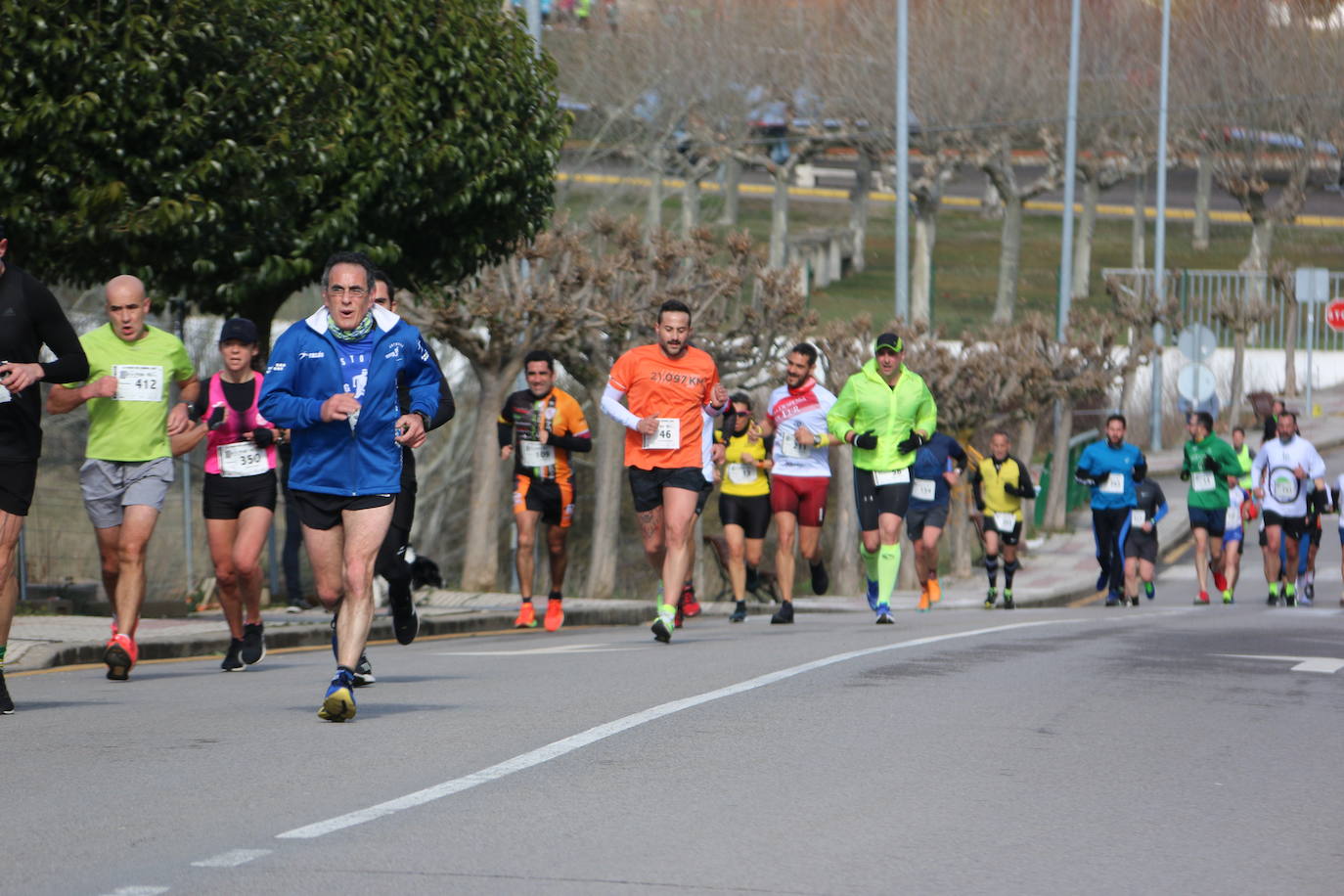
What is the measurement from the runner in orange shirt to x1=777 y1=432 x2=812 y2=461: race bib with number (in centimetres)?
329

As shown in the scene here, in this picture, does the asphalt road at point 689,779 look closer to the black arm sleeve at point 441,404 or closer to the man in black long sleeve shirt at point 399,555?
the man in black long sleeve shirt at point 399,555

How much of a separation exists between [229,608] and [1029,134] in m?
48.1

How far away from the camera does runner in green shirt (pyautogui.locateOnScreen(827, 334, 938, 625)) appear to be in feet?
54.6

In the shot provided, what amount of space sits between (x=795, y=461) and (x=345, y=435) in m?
8.89

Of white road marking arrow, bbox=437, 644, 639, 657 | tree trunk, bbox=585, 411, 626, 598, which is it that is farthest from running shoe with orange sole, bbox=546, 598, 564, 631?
tree trunk, bbox=585, 411, 626, 598

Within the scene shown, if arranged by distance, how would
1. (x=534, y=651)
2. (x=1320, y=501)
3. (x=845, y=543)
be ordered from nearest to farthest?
(x=534, y=651) → (x=1320, y=501) → (x=845, y=543)

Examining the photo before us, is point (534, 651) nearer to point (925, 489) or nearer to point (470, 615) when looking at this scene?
point (470, 615)

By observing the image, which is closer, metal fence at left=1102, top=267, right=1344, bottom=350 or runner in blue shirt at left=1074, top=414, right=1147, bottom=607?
runner in blue shirt at left=1074, top=414, right=1147, bottom=607

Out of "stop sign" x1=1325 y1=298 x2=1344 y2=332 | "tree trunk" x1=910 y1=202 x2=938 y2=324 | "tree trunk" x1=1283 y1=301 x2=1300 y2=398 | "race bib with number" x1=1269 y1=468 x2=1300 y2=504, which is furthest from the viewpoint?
"tree trunk" x1=910 y1=202 x2=938 y2=324

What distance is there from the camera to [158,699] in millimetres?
10430

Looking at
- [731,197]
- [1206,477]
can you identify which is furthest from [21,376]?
[731,197]

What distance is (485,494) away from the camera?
2577 centimetres

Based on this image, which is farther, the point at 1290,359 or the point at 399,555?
the point at 1290,359

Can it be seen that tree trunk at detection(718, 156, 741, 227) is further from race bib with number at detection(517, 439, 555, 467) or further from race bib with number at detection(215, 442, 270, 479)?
race bib with number at detection(215, 442, 270, 479)
